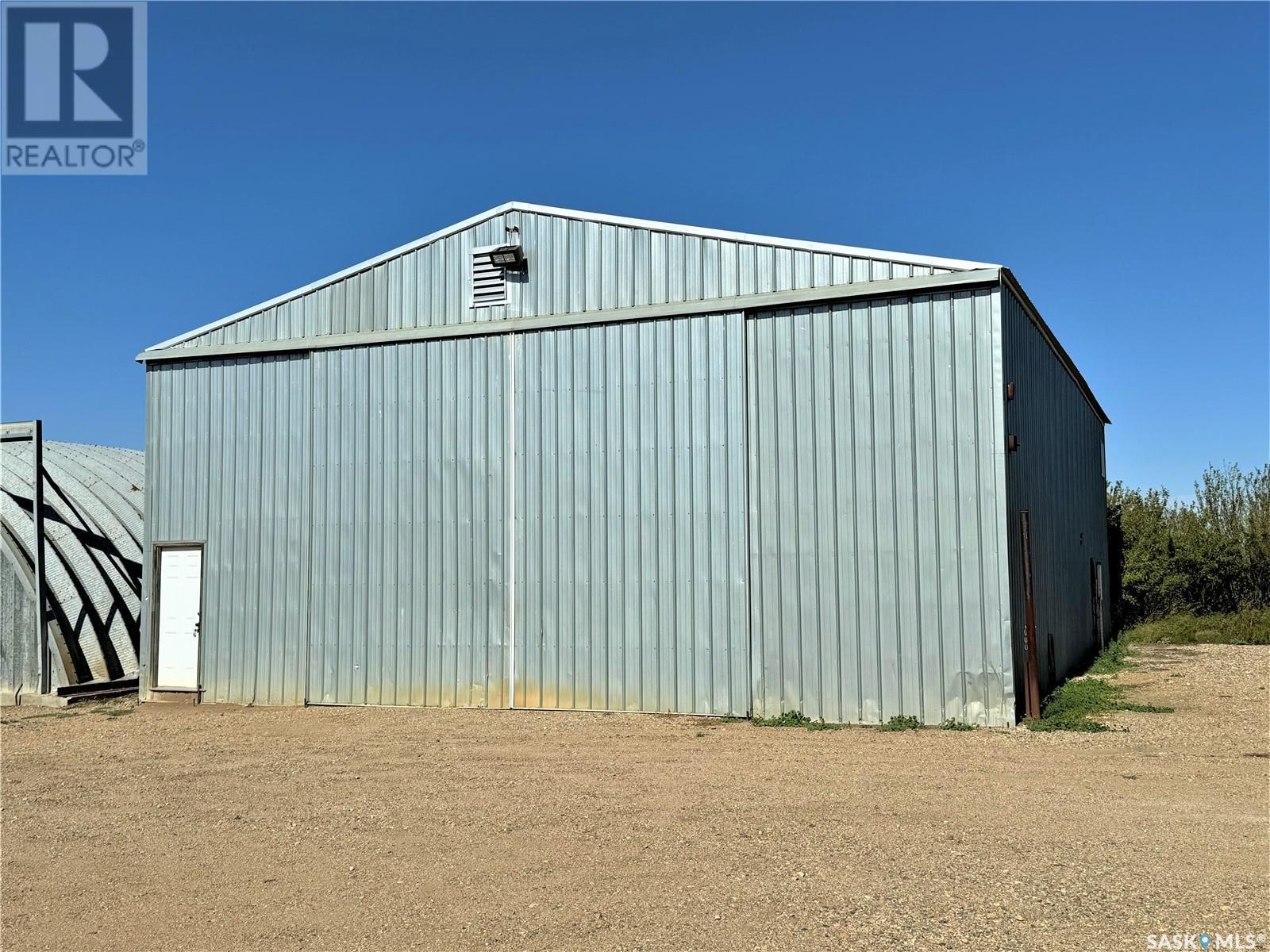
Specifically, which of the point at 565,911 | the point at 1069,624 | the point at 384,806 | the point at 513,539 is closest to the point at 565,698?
the point at 513,539

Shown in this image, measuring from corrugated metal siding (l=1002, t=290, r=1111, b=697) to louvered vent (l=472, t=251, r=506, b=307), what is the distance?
20.7ft

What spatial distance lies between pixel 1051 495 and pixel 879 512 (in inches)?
201

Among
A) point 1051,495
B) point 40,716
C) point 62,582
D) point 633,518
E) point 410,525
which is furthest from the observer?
point 62,582

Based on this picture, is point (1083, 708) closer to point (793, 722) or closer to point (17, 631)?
point (793, 722)

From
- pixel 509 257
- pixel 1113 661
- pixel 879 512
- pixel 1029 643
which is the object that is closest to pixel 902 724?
pixel 1029 643

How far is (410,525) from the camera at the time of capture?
45.6 feet

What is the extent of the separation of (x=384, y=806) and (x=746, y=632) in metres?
5.33

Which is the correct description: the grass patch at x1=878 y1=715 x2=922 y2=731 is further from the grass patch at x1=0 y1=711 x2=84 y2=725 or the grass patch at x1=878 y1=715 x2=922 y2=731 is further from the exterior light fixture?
the grass patch at x1=0 y1=711 x2=84 y2=725

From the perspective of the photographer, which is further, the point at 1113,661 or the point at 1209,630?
the point at 1209,630

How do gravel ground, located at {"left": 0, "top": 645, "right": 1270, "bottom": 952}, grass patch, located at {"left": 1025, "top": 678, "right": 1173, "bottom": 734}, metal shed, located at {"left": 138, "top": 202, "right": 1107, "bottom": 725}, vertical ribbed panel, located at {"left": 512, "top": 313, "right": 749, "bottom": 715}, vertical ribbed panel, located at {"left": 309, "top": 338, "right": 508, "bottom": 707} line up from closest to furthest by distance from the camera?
gravel ground, located at {"left": 0, "top": 645, "right": 1270, "bottom": 952}
grass patch, located at {"left": 1025, "top": 678, "right": 1173, "bottom": 734}
metal shed, located at {"left": 138, "top": 202, "right": 1107, "bottom": 725}
vertical ribbed panel, located at {"left": 512, "top": 313, "right": 749, "bottom": 715}
vertical ribbed panel, located at {"left": 309, "top": 338, "right": 508, "bottom": 707}

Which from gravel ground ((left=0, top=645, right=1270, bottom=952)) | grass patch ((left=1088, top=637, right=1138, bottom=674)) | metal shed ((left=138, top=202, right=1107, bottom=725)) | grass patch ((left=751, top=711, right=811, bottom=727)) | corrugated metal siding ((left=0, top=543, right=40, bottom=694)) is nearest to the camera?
gravel ground ((left=0, top=645, right=1270, bottom=952))

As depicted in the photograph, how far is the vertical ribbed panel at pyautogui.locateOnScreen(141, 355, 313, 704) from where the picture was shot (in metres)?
14.5

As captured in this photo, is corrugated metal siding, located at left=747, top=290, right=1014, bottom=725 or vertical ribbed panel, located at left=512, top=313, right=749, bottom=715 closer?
corrugated metal siding, located at left=747, top=290, right=1014, bottom=725

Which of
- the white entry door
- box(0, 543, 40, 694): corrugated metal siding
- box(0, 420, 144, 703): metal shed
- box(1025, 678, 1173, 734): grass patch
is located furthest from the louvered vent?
box(1025, 678, 1173, 734): grass patch
